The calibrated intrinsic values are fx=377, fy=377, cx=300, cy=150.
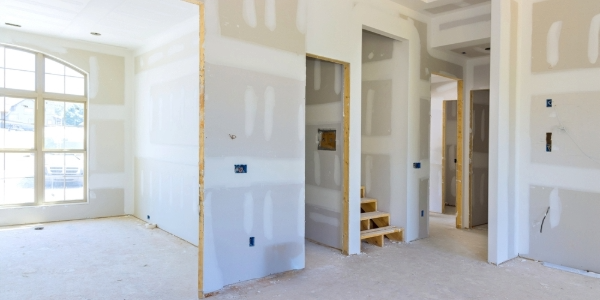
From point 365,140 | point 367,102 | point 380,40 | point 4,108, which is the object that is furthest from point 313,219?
point 4,108

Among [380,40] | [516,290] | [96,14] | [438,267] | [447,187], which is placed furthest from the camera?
[447,187]

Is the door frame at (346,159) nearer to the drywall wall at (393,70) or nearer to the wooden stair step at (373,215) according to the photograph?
the drywall wall at (393,70)

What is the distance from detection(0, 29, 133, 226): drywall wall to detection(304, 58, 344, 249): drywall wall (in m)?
3.64

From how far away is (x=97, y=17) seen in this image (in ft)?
16.5

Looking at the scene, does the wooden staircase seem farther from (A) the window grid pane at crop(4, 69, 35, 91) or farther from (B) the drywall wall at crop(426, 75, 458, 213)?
(A) the window grid pane at crop(4, 69, 35, 91)

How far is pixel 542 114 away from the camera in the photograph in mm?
4352

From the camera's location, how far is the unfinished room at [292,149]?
3494 mm

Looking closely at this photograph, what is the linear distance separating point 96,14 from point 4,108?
2504mm

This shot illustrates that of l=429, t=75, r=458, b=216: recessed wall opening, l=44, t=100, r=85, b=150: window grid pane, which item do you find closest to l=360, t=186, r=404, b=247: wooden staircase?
l=429, t=75, r=458, b=216: recessed wall opening

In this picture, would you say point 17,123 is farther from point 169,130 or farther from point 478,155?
point 478,155

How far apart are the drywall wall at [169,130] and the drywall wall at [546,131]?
12.1 feet

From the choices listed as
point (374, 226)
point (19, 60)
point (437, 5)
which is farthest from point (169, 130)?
point (437, 5)

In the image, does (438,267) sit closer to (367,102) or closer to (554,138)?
(554,138)

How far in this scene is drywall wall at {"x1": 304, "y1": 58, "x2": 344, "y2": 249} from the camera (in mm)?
4672
